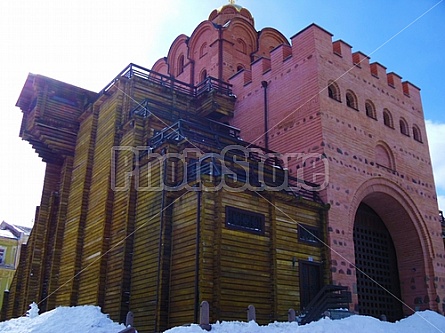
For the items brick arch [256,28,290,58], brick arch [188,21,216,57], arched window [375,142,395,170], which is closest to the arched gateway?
arched window [375,142,395,170]

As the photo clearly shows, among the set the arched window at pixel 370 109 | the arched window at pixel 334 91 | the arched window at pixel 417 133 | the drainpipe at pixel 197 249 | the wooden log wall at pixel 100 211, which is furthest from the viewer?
the arched window at pixel 417 133

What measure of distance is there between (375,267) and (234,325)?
419 inches

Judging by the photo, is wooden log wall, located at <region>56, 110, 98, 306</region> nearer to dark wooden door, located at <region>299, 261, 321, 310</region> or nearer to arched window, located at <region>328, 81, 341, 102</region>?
dark wooden door, located at <region>299, 261, 321, 310</region>

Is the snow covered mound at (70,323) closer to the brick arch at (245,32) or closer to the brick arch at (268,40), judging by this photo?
the brick arch at (245,32)

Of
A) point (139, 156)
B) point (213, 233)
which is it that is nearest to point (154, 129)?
point (139, 156)

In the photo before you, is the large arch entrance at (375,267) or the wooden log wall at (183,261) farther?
the large arch entrance at (375,267)

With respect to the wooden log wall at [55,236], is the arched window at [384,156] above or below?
above

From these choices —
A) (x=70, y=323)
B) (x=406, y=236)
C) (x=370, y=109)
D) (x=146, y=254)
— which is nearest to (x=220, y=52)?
(x=370, y=109)

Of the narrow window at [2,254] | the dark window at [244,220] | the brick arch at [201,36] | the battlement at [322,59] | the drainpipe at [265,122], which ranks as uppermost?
the brick arch at [201,36]

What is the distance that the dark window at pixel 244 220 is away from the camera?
14.0 meters

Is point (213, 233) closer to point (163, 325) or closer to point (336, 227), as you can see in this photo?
point (163, 325)

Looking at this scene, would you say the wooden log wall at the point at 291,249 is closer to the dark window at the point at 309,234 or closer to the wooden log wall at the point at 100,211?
the dark window at the point at 309,234

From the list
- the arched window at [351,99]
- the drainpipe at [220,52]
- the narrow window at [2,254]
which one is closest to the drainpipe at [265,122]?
the arched window at [351,99]

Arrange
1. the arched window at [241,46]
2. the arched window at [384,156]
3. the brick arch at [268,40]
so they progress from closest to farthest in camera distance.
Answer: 1. the arched window at [384,156]
2. the arched window at [241,46]
3. the brick arch at [268,40]
